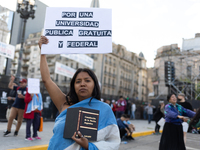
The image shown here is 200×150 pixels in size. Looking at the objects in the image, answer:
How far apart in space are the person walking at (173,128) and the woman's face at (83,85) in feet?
11.2

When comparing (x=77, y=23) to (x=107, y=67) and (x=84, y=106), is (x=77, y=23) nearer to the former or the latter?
(x=84, y=106)

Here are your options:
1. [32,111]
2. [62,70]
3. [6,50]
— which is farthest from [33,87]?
[62,70]

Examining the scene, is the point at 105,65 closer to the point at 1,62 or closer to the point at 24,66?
the point at 24,66

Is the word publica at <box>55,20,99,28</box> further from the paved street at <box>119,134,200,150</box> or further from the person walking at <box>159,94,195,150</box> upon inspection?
the paved street at <box>119,134,200,150</box>

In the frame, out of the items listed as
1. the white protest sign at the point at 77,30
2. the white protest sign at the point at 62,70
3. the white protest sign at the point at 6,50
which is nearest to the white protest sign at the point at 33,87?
the white protest sign at the point at 77,30

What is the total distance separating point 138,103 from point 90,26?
22.0 m

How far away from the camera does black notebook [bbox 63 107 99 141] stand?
62.1 inches

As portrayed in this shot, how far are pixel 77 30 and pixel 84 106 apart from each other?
116cm

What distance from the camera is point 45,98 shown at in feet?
39.5

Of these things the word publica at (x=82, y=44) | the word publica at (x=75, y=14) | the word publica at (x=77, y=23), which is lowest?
the word publica at (x=82, y=44)

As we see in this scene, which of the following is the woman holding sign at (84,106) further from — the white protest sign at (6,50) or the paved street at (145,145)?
the white protest sign at (6,50)

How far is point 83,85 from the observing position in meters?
1.88

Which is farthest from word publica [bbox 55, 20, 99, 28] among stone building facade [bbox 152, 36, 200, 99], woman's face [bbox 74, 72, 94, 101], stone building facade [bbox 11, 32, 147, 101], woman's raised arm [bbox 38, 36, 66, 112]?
stone building facade [bbox 11, 32, 147, 101]

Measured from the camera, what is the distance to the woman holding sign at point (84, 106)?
160 cm
